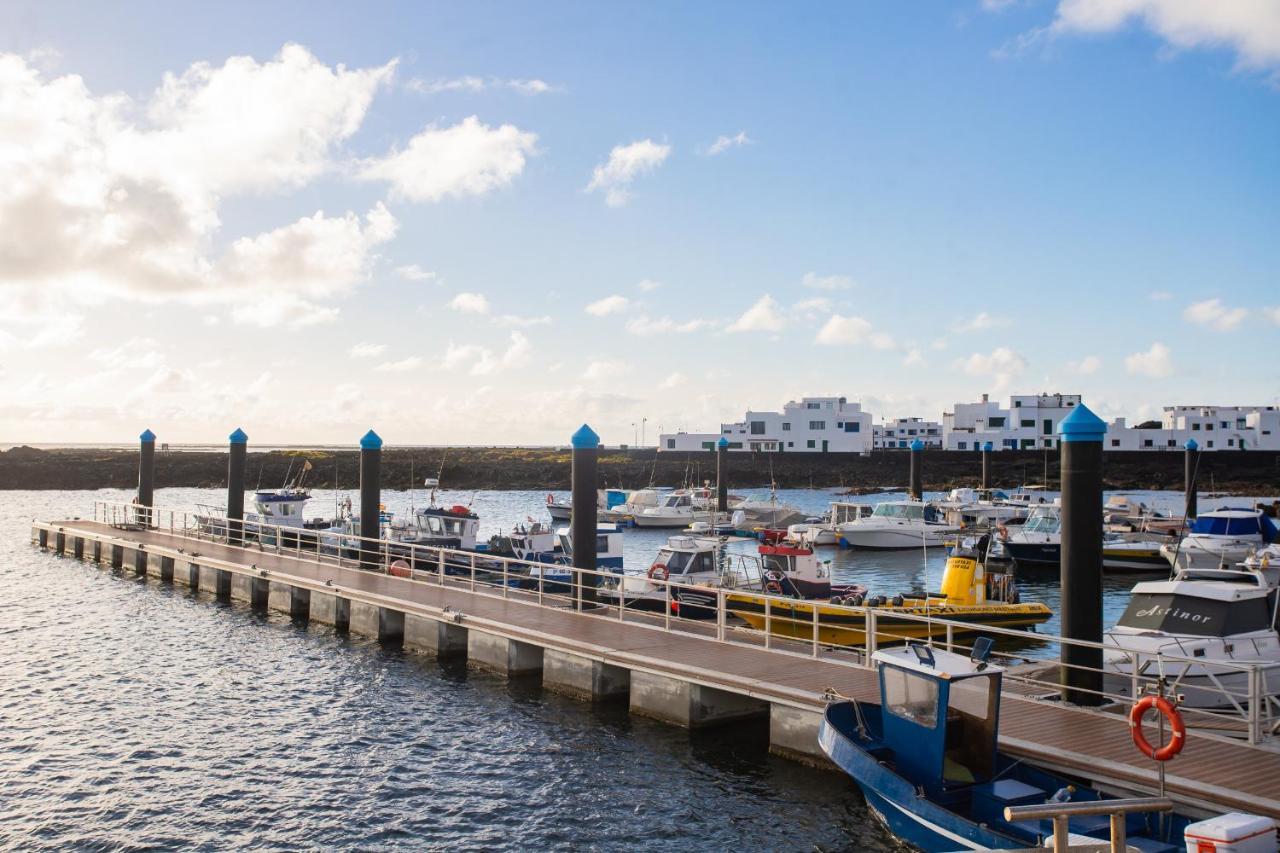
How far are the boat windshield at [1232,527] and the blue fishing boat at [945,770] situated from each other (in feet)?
111

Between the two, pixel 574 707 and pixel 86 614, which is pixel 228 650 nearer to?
pixel 86 614

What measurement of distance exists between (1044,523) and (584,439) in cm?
3526

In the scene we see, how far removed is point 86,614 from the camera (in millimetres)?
30047

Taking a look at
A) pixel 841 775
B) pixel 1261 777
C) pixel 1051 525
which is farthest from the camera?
pixel 1051 525

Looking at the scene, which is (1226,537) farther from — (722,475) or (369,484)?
(369,484)

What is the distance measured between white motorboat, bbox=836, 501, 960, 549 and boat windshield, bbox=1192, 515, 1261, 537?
14.2 m

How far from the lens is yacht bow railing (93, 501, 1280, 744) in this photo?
13.7 m

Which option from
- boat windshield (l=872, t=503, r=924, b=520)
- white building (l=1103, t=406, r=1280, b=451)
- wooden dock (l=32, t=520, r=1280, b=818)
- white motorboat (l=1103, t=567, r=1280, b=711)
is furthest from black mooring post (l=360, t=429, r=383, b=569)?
white building (l=1103, t=406, r=1280, b=451)

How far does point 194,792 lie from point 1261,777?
15054 mm

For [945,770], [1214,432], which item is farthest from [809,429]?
[945,770]

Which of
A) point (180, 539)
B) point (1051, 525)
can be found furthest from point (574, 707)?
→ point (1051, 525)

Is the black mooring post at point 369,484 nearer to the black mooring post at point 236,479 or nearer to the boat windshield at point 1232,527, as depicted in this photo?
the black mooring post at point 236,479

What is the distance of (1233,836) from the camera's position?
798cm

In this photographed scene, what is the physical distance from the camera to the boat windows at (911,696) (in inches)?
459
